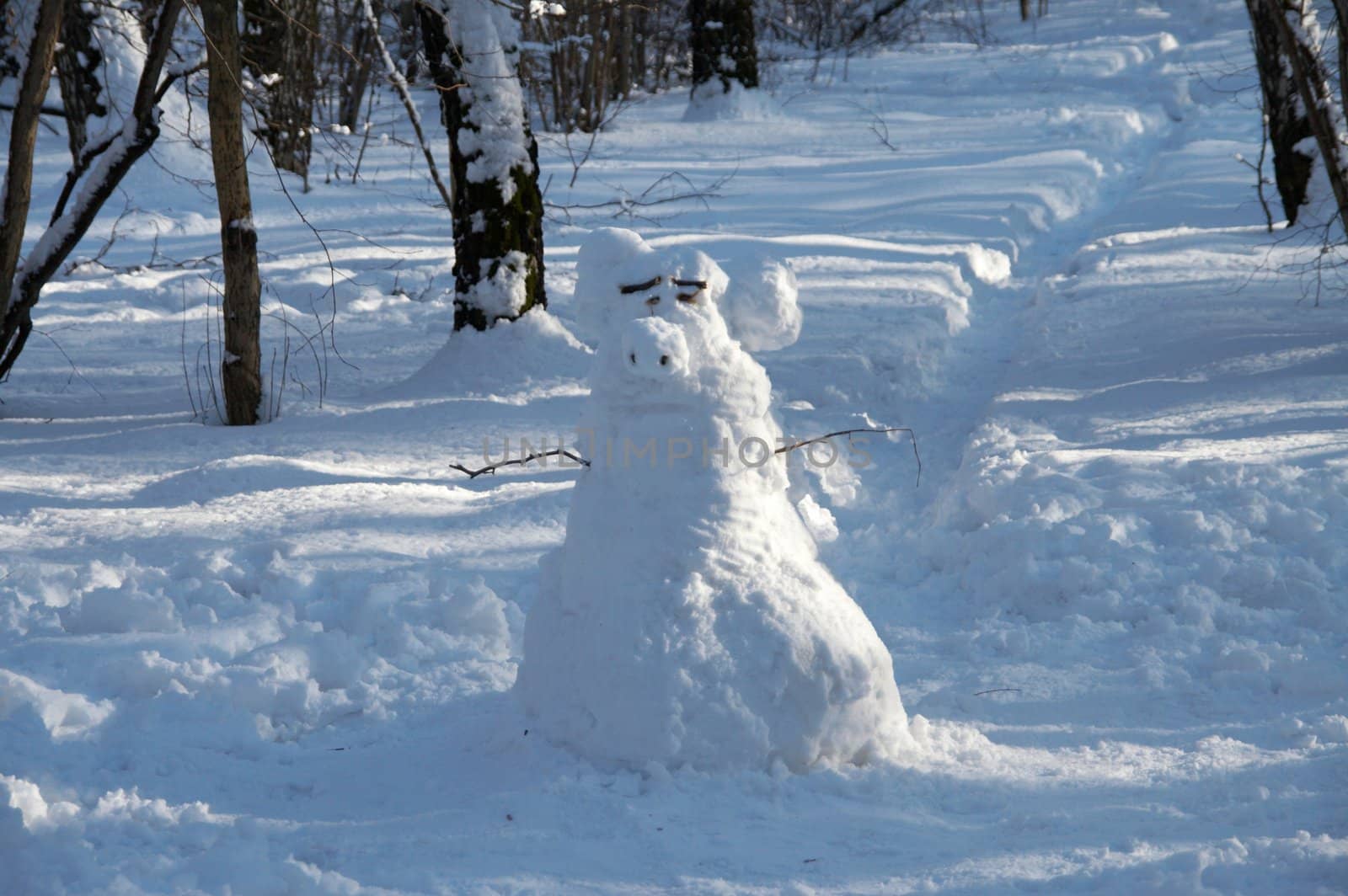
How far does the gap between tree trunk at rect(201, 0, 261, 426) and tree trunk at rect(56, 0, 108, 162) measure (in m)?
→ 4.65

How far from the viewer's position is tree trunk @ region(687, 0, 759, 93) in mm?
14812

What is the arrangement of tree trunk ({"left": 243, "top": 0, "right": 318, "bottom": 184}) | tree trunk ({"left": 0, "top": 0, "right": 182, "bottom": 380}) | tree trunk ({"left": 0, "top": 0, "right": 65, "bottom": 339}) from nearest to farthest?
1. tree trunk ({"left": 0, "top": 0, "right": 65, "bottom": 339})
2. tree trunk ({"left": 0, "top": 0, "right": 182, "bottom": 380})
3. tree trunk ({"left": 243, "top": 0, "right": 318, "bottom": 184})

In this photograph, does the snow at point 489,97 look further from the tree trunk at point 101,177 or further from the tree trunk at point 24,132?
the tree trunk at point 24,132

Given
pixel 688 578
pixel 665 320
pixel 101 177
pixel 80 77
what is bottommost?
pixel 688 578

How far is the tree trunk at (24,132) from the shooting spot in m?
4.97

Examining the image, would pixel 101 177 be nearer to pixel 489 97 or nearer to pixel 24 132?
pixel 24 132

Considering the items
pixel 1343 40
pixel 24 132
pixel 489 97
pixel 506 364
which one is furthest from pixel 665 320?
pixel 1343 40

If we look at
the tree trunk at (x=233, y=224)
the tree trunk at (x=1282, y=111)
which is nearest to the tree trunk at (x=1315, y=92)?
the tree trunk at (x=1282, y=111)

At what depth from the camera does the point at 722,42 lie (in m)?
14.9

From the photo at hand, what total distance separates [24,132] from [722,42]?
11.1m

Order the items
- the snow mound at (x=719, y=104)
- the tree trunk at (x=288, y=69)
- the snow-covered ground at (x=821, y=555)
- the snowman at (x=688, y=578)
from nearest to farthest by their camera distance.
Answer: the snow-covered ground at (x=821, y=555) → the snowman at (x=688, y=578) → the tree trunk at (x=288, y=69) → the snow mound at (x=719, y=104)

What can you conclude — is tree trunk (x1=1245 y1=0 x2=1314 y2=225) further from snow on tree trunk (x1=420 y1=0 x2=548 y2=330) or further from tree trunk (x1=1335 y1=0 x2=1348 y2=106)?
snow on tree trunk (x1=420 y1=0 x2=548 y2=330)

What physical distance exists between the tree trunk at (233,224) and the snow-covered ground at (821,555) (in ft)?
0.80

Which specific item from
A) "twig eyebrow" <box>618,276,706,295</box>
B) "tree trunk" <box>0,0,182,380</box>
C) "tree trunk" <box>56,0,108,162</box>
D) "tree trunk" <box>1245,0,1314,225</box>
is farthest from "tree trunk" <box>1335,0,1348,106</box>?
"tree trunk" <box>56,0,108,162</box>
